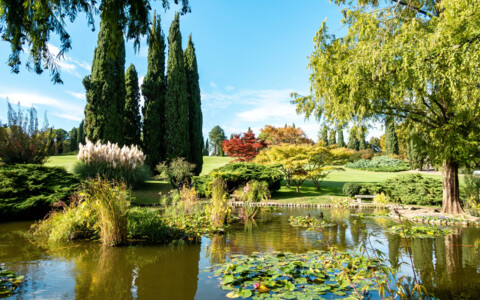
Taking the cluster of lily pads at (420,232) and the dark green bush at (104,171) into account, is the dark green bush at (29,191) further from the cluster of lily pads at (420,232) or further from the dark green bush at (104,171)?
the cluster of lily pads at (420,232)

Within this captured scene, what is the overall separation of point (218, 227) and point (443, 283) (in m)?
4.19

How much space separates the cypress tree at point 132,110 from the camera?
19.3 m

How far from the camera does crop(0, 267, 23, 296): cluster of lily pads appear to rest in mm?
2692

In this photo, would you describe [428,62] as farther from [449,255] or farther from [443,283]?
[443,283]

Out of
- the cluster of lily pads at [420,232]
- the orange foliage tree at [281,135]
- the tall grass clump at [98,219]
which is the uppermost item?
the orange foliage tree at [281,135]

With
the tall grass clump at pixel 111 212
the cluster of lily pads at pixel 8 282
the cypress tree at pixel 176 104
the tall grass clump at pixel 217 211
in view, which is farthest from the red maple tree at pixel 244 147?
the cluster of lily pads at pixel 8 282

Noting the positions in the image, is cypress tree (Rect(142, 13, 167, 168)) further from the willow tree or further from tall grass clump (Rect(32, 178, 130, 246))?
tall grass clump (Rect(32, 178, 130, 246))

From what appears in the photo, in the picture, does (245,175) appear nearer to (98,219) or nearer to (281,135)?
(98,219)

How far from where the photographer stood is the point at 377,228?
6.26 m

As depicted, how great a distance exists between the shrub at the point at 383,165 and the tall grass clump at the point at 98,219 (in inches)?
1107

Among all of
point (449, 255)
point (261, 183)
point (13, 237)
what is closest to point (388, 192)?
point (261, 183)

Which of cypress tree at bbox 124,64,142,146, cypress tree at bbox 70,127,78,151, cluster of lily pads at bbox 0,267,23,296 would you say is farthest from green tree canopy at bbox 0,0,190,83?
cypress tree at bbox 70,127,78,151

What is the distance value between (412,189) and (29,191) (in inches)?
550

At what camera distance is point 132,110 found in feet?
64.3
